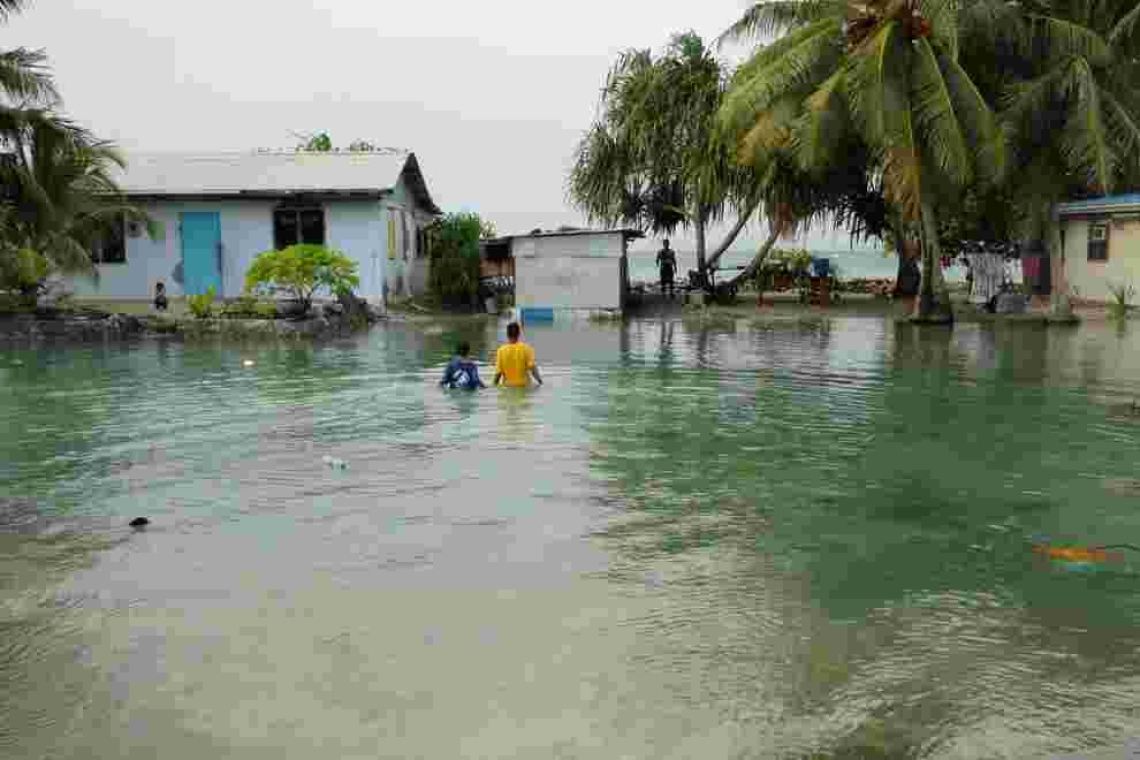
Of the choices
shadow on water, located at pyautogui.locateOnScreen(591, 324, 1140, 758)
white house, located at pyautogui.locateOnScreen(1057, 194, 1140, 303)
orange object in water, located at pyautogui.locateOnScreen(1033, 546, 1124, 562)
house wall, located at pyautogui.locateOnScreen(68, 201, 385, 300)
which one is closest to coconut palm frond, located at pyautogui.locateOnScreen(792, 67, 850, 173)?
white house, located at pyautogui.locateOnScreen(1057, 194, 1140, 303)

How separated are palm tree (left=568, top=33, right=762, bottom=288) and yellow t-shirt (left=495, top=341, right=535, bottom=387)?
732 inches

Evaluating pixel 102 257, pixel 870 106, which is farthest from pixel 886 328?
pixel 102 257

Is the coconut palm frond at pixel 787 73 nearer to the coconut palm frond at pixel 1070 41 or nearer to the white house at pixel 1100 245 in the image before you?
the coconut palm frond at pixel 1070 41

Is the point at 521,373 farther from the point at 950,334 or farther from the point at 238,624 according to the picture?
the point at 950,334

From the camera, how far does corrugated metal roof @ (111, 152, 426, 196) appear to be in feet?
88.9

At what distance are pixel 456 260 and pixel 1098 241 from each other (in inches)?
700

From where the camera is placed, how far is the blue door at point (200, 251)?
1094 inches

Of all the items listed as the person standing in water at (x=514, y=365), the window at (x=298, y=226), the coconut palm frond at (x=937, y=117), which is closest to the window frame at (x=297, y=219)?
the window at (x=298, y=226)

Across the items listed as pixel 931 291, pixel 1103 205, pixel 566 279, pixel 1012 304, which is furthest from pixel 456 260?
pixel 1103 205

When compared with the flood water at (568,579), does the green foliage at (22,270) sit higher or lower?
higher

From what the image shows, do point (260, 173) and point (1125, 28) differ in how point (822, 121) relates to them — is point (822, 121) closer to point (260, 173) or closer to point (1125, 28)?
point (1125, 28)

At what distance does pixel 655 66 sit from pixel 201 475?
2849 cm

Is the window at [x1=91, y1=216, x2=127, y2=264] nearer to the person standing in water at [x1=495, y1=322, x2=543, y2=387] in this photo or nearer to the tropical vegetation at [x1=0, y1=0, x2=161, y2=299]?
the tropical vegetation at [x1=0, y1=0, x2=161, y2=299]

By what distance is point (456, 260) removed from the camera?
30.6m
